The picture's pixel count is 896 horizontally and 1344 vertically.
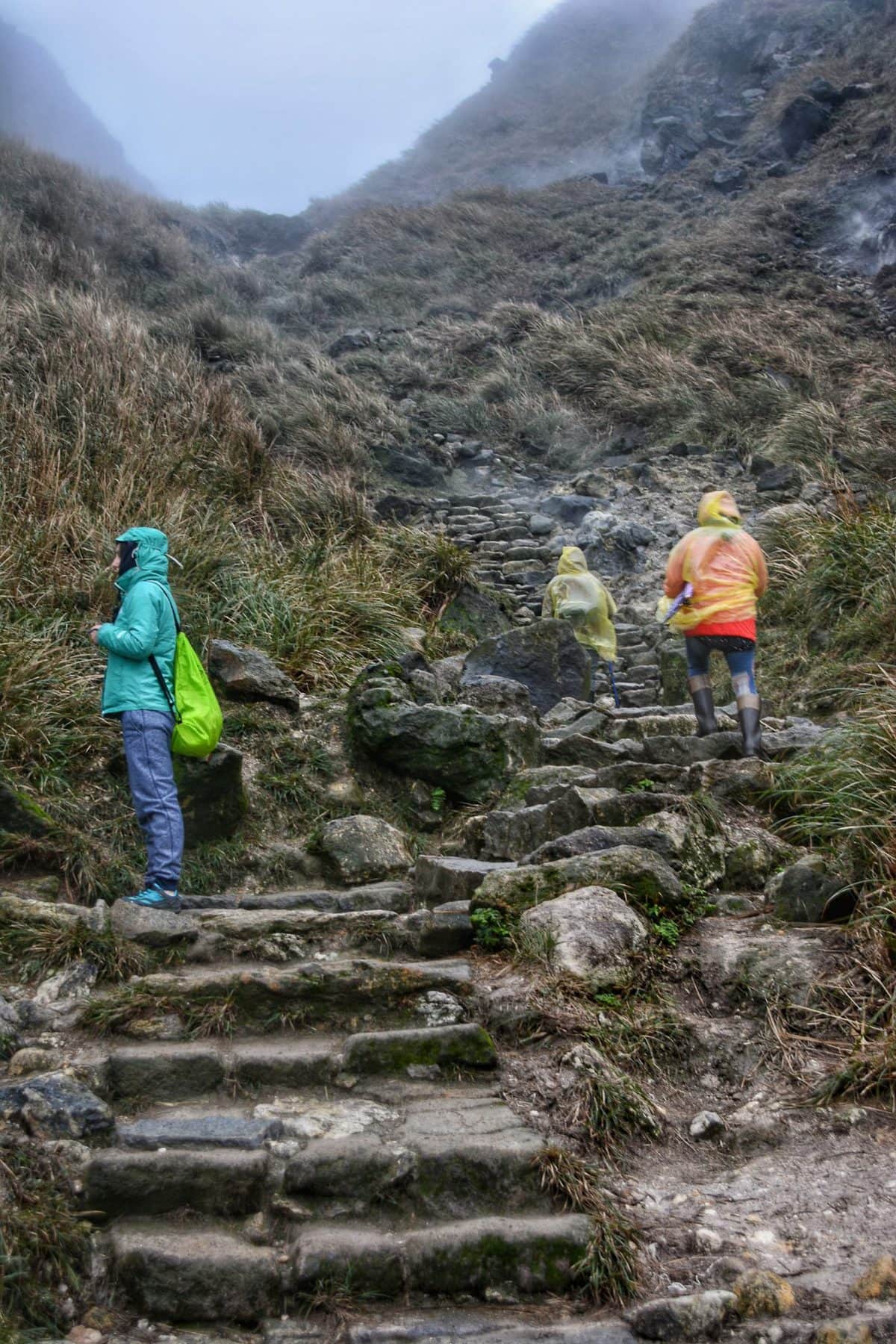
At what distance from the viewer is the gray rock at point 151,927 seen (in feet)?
13.6

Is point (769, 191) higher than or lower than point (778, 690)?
higher

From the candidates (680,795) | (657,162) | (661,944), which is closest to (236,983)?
(661,944)

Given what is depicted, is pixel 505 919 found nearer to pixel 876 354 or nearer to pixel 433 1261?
pixel 433 1261

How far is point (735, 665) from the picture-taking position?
21.7 feet

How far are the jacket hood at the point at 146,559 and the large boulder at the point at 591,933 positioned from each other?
7.72 ft

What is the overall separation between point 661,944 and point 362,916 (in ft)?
3.87

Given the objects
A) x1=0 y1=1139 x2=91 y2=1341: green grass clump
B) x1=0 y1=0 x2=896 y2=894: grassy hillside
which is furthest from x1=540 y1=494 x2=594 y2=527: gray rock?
x1=0 y1=1139 x2=91 y2=1341: green grass clump

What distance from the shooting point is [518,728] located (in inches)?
254

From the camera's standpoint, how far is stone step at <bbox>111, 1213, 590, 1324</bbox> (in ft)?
8.93

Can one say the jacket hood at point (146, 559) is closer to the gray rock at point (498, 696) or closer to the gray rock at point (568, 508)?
the gray rock at point (498, 696)

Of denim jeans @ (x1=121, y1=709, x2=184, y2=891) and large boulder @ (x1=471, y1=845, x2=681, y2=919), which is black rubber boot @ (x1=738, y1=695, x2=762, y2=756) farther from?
denim jeans @ (x1=121, y1=709, x2=184, y2=891)

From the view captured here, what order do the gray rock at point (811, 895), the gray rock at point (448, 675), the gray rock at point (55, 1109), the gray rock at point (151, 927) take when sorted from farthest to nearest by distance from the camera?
1. the gray rock at point (448, 675)
2. the gray rock at point (811, 895)
3. the gray rock at point (151, 927)
4. the gray rock at point (55, 1109)

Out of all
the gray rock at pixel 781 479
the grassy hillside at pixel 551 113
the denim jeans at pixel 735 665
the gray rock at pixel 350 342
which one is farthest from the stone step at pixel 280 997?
the grassy hillside at pixel 551 113

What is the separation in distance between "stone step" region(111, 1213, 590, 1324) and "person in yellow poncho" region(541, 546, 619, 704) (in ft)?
20.9
